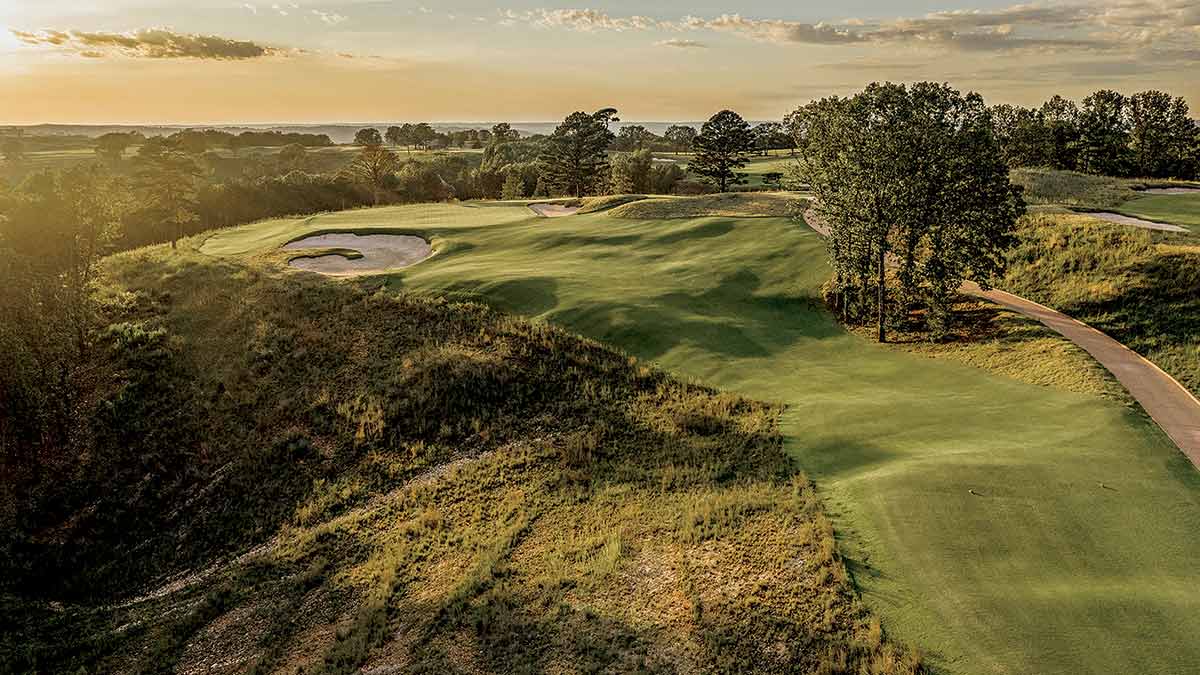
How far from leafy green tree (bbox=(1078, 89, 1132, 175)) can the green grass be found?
31.0 metres

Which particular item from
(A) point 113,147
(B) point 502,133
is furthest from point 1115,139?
(A) point 113,147

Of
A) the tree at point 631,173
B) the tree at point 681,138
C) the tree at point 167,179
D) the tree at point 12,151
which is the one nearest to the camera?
the tree at point 167,179

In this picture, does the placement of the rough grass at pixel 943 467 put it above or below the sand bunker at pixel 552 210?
below

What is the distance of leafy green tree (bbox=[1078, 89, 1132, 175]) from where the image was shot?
243 ft

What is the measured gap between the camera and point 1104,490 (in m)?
14.8

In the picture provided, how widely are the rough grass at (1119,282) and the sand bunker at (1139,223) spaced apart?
2756 millimetres

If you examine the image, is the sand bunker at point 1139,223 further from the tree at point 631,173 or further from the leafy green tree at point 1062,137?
the tree at point 631,173

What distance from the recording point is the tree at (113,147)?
411ft

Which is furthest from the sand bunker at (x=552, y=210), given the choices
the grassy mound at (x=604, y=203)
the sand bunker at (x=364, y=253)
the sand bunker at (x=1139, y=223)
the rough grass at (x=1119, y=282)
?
the sand bunker at (x=1139, y=223)

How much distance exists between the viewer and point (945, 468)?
53.2 feet

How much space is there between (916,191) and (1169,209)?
2844 centimetres

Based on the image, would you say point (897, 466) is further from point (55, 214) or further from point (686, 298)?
point (55, 214)

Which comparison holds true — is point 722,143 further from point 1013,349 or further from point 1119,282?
point 1013,349

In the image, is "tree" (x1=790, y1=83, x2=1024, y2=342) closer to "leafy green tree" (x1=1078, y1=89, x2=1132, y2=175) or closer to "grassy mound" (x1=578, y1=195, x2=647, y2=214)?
"grassy mound" (x1=578, y1=195, x2=647, y2=214)
